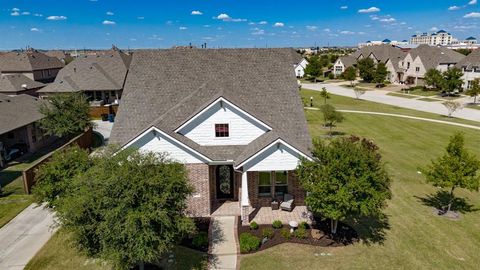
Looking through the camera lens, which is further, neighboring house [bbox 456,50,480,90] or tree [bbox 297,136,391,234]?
neighboring house [bbox 456,50,480,90]

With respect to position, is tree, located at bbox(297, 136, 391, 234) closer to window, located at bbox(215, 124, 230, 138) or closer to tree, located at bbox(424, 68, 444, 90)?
window, located at bbox(215, 124, 230, 138)

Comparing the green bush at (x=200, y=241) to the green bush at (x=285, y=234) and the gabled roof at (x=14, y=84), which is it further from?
the gabled roof at (x=14, y=84)

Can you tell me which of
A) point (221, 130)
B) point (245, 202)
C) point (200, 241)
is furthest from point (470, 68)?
point (200, 241)

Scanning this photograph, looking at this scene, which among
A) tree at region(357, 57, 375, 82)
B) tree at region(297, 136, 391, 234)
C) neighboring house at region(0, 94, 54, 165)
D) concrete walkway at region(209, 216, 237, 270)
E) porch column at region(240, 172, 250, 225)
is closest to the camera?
tree at region(297, 136, 391, 234)

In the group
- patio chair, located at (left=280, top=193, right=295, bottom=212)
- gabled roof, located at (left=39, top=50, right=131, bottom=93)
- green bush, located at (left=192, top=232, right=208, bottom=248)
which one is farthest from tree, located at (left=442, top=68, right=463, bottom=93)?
green bush, located at (left=192, top=232, right=208, bottom=248)

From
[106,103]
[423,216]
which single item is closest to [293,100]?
[423,216]

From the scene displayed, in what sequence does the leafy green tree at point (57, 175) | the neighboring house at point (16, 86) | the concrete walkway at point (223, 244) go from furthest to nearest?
the neighboring house at point (16, 86) → the leafy green tree at point (57, 175) → the concrete walkway at point (223, 244)

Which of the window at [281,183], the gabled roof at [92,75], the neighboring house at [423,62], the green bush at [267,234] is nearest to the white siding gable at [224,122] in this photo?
the window at [281,183]

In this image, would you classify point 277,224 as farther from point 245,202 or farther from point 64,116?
point 64,116
